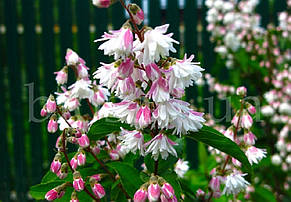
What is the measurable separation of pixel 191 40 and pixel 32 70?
156 cm

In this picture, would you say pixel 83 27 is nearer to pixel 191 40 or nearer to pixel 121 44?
pixel 191 40

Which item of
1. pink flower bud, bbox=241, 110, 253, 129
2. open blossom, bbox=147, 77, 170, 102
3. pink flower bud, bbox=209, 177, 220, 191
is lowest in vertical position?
pink flower bud, bbox=209, 177, 220, 191

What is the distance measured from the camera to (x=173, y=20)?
384 centimetres

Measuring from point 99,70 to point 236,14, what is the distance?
2.45 meters

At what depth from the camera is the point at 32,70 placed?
3779mm

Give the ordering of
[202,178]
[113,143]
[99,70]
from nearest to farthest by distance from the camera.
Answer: [99,70]
[113,143]
[202,178]

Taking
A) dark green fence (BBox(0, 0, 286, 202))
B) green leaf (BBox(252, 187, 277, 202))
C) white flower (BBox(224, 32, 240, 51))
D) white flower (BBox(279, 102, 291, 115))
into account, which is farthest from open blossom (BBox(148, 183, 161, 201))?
dark green fence (BBox(0, 0, 286, 202))

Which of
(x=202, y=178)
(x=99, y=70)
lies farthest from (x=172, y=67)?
(x=202, y=178)

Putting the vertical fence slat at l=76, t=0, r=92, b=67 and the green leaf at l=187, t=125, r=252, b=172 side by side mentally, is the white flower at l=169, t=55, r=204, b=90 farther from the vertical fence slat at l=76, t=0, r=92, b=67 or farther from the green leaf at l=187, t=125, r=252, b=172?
the vertical fence slat at l=76, t=0, r=92, b=67

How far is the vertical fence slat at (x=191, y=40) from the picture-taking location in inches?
154

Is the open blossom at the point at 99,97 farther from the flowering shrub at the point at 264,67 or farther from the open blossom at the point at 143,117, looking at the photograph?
the flowering shrub at the point at 264,67

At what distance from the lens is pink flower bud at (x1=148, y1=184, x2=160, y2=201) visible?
2.68 feet

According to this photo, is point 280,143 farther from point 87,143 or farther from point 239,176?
point 87,143

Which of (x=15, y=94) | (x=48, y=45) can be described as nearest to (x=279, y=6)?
(x=48, y=45)
